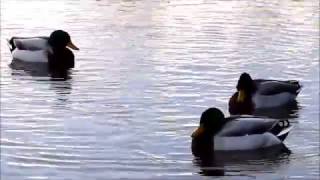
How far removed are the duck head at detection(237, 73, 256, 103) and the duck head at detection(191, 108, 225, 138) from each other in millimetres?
2524

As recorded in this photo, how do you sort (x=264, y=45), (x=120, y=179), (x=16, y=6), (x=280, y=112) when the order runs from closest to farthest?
(x=120, y=179)
(x=280, y=112)
(x=264, y=45)
(x=16, y=6)

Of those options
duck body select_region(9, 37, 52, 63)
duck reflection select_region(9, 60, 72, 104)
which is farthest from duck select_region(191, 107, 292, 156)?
duck body select_region(9, 37, 52, 63)

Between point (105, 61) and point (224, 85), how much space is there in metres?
3.47

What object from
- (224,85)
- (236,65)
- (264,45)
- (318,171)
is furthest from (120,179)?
(264,45)

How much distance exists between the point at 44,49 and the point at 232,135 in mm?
9536

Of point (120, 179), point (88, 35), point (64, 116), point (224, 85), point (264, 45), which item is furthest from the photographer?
point (88, 35)

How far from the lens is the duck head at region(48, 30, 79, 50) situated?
21.9 m

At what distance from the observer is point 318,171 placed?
12.0 m

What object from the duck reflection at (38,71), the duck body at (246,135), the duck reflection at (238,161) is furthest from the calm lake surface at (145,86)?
the duck body at (246,135)

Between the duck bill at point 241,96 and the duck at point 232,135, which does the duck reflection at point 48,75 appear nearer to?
the duck bill at point 241,96

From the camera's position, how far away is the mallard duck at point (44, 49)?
2145 cm

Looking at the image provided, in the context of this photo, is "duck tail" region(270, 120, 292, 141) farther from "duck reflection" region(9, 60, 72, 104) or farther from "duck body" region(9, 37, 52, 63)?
"duck body" region(9, 37, 52, 63)

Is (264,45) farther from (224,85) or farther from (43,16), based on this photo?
(43,16)

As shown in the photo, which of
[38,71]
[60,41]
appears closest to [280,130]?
[38,71]
